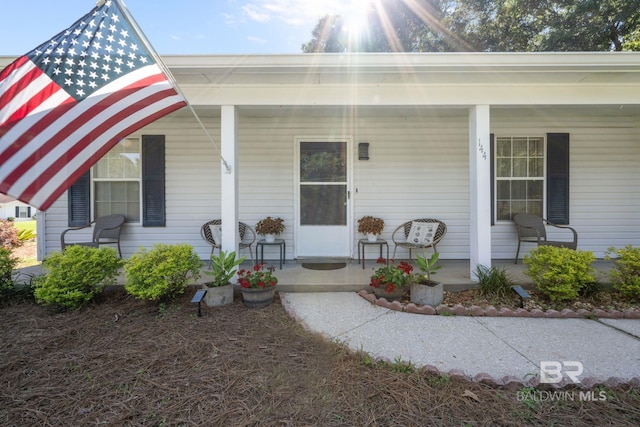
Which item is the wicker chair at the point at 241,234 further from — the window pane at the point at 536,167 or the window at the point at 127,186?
the window pane at the point at 536,167

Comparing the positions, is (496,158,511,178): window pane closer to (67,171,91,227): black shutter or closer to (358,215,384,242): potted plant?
(358,215,384,242): potted plant

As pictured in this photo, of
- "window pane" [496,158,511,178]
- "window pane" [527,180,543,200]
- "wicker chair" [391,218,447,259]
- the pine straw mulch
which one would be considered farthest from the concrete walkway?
"window pane" [496,158,511,178]

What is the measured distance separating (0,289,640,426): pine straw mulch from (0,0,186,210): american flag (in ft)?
3.90

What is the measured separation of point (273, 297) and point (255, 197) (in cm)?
210

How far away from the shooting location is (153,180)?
4910 mm

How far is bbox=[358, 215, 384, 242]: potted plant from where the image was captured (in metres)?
4.74

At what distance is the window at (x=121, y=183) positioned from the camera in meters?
4.96

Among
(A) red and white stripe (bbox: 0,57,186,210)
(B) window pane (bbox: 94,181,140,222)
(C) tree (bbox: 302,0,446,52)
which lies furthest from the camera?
(C) tree (bbox: 302,0,446,52)

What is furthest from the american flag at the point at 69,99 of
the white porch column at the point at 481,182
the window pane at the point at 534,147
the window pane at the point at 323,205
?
the window pane at the point at 534,147

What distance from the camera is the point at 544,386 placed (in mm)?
1888

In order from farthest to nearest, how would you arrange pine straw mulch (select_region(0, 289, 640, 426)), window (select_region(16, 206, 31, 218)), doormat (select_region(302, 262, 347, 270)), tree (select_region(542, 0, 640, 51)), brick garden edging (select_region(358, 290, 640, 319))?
1. window (select_region(16, 206, 31, 218))
2. tree (select_region(542, 0, 640, 51))
3. doormat (select_region(302, 262, 347, 270))
4. brick garden edging (select_region(358, 290, 640, 319))
5. pine straw mulch (select_region(0, 289, 640, 426))

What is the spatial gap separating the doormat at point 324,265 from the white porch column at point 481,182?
1.83 m

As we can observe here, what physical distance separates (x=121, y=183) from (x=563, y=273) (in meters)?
6.14

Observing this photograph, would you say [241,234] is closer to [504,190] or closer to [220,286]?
[220,286]
